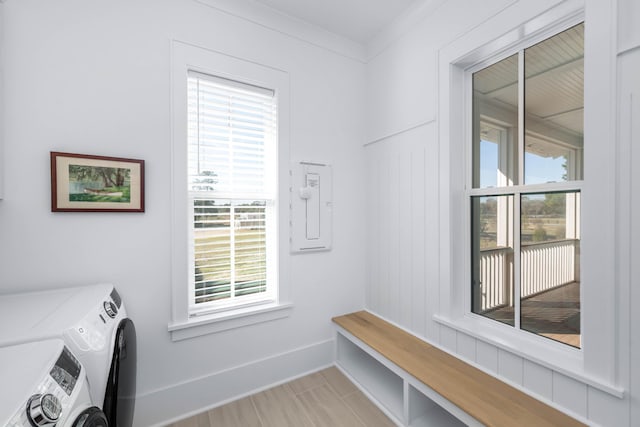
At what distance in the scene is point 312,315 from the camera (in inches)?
89.9

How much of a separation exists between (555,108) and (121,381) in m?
2.30

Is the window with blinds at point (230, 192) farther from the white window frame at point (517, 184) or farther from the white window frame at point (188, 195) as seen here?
the white window frame at point (517, 184)

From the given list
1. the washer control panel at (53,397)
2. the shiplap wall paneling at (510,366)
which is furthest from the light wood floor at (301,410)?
the washer control panel at (53,397)

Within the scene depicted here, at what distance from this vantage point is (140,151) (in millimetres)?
1661

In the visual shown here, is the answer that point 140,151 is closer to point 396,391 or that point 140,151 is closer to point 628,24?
point 396,391

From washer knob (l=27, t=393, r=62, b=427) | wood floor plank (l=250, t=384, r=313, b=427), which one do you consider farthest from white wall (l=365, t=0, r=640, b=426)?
washer knob (l=27, t=393, r=62, b=427)

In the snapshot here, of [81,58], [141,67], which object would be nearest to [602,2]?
[141,67]

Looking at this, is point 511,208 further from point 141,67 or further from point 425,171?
point 141,67

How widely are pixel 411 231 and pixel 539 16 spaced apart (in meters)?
1.36

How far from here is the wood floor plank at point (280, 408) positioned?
1.72 meters

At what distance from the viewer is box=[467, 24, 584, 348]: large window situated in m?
1.36

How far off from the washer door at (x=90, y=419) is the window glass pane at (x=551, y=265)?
1.88 metres

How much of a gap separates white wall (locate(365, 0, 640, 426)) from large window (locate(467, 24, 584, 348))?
20 cm

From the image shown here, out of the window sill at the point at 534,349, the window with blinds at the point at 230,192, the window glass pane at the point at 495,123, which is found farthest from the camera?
the window with blinds at the point at 230,192
